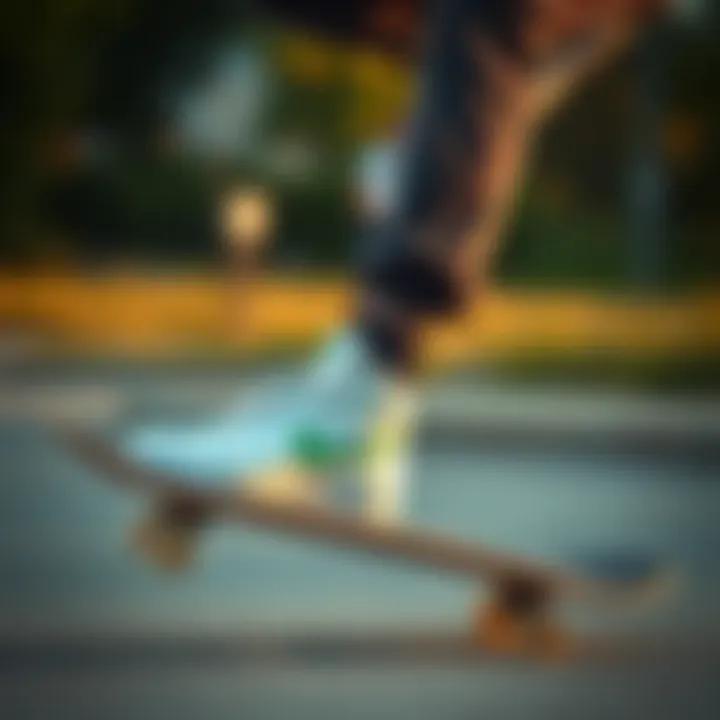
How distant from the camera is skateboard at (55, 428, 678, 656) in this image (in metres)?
1.31

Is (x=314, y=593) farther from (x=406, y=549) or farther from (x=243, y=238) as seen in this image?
(x=243, y=238)

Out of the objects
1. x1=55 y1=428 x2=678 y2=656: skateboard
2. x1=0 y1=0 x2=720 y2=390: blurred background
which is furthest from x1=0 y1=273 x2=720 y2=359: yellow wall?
x1=55 y1=428 x2=678 y2=656: skateboard

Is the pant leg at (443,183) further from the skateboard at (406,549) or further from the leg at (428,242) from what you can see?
the skateboard at (406,549)

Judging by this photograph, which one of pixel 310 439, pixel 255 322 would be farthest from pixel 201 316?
pixel 310 439

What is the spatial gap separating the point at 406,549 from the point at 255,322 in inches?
11.1

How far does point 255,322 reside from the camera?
1330 mm

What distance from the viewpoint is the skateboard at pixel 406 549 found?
1.31 metres

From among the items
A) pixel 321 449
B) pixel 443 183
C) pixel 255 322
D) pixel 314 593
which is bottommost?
pixel 314 593

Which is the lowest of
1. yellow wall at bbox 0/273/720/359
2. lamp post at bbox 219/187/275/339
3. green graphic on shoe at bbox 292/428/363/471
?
green graphic on shoe at bbox 292/428/363/471

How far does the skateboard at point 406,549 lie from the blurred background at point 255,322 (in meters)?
0.02

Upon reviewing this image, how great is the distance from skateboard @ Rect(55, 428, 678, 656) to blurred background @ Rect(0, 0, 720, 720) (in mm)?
18

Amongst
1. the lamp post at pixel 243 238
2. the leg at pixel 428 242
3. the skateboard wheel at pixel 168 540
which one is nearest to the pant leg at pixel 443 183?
the leg at pixel 428 242

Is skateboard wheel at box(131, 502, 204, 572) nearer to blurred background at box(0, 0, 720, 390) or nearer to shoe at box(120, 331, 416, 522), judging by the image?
shoe at box(120, 331, 416, 522)

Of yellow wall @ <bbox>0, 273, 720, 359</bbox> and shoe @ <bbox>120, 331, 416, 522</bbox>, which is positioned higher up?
yellow wall @ <bbox>0, 273, 720, 359</bbox>
